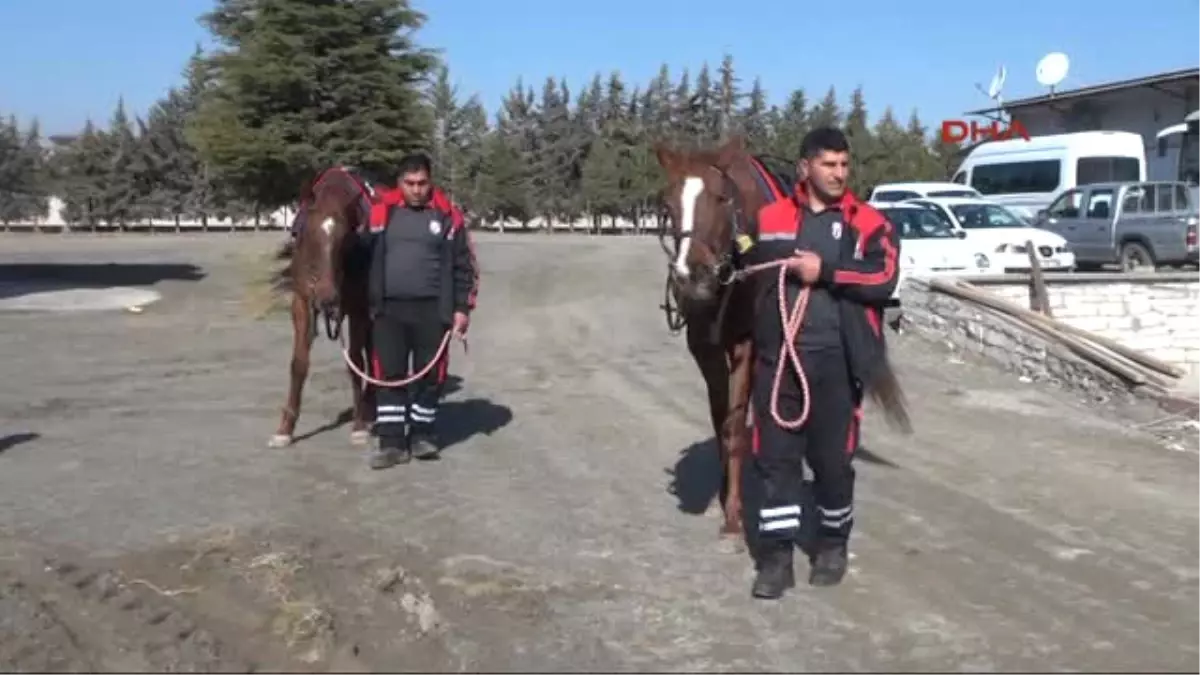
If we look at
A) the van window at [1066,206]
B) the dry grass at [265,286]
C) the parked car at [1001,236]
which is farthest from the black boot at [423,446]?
the van window at [1066,206]

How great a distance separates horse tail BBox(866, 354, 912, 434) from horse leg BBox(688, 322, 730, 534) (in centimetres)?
97

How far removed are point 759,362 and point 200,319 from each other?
16.1 m

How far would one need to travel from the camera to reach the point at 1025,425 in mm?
11812

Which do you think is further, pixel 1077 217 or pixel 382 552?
pixel 1077 217

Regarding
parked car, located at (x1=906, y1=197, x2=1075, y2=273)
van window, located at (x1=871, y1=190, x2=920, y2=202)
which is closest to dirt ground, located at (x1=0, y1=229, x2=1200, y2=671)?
parked car, located at (x1=906, y1=197, x2=1075, y2=273)

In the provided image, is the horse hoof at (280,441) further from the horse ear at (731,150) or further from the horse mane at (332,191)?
the horse ear at (731,150)

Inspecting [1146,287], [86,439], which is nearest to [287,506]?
[86,439]

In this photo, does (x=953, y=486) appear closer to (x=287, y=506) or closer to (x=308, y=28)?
(x=287, y=506)

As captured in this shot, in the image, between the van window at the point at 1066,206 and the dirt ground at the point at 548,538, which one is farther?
the van window at the point at 1066,206

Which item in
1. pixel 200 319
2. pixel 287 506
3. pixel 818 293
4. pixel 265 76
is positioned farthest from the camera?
pixel 265 76

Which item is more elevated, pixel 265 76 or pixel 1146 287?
pixel 265 76

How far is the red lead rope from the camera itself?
603 cm

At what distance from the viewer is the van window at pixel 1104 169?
98.9ft

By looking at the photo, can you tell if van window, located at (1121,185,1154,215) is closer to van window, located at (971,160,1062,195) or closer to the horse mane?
van window, located at (971,160,1062,195)
